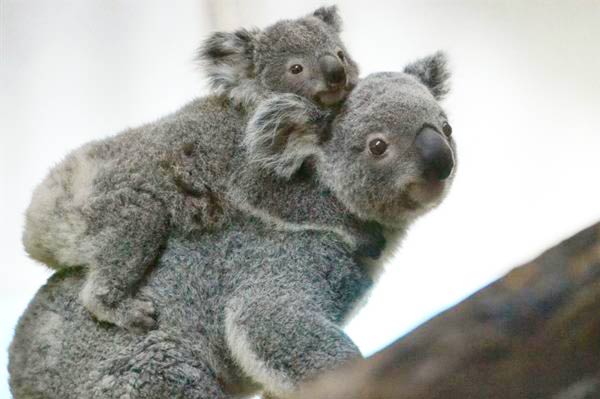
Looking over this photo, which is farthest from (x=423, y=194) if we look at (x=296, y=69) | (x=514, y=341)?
(x=514, y=341)

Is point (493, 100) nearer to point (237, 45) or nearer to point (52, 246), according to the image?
point (237, 45)

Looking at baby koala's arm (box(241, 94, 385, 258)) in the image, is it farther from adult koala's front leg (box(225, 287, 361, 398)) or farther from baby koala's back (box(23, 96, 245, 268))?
adult koala's front leg (box(225, 287, 361, 398))

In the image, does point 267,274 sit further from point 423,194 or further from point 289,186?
point 423,194

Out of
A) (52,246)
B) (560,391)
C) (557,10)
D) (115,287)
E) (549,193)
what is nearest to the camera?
(560,391)

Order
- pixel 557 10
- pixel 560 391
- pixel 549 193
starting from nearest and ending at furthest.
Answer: pixel 560 391 < pixel 549 193 < pixel 557 10

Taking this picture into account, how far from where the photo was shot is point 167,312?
104 inches

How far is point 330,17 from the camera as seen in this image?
3.33 m

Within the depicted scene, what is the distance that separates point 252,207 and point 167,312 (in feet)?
1.38

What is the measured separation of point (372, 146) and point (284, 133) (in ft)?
0.98

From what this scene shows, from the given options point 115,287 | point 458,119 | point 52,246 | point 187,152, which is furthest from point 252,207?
point 458,119

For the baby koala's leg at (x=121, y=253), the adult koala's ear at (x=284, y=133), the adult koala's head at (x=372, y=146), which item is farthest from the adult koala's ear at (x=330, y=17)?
the baby koala's leg at (x=121, y=253)

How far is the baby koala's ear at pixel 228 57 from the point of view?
10.1ft

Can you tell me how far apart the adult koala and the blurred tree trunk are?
3.56 ft

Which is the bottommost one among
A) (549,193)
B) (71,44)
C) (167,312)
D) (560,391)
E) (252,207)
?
(560,391)
